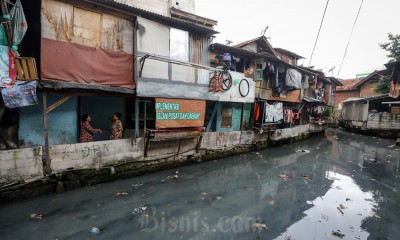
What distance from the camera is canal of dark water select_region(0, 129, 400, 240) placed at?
19.8 feet

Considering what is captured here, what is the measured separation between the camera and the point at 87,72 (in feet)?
27.2

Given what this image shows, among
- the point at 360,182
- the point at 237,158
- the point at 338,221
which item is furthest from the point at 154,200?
the point at 360,182

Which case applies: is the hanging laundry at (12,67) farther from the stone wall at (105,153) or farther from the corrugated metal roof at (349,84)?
the corrugated metal roof at (349,84)

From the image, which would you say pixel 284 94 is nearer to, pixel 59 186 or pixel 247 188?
pixel 247 188

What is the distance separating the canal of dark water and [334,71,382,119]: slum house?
27033 millimetres

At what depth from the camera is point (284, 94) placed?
20422 mm

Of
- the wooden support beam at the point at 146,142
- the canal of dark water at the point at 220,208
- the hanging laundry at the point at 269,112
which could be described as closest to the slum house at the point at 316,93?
the hanging laundry at the point at 269,112

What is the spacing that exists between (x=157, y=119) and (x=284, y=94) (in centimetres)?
1424

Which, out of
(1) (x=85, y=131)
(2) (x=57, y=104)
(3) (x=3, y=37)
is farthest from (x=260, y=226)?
(3) (x=3, y=37)

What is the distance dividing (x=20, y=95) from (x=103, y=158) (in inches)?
136

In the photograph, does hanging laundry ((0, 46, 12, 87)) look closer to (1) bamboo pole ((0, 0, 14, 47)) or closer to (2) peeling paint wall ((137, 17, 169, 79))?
(1) bamboo pole ((0, 0, 14, 47))

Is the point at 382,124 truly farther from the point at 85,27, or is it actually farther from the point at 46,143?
the point at 46,143

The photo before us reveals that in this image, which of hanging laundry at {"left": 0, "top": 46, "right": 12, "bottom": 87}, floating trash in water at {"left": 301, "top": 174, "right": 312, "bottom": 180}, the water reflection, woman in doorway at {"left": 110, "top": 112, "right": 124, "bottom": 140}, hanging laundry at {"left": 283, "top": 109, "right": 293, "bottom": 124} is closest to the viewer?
the water reflection

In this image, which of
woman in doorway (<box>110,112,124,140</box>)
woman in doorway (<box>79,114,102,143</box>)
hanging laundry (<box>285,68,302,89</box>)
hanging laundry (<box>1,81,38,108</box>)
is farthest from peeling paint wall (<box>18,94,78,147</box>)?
hanging laundry (<box>285,68,302,89</box>)
